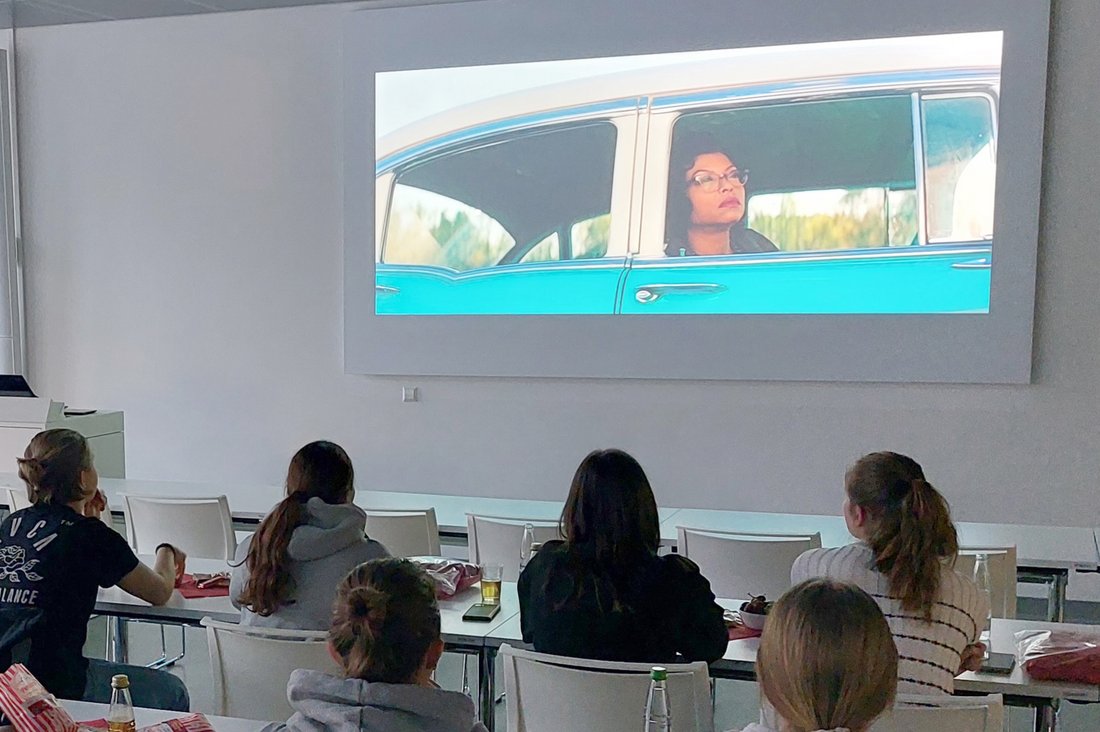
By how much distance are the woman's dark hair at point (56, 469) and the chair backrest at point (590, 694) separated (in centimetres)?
126

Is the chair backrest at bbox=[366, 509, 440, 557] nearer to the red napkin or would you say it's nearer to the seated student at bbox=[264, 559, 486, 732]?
the red napkin

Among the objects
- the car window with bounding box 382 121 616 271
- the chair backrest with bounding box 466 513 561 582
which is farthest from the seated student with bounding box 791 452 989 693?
the car window with bounding box 382 121 616 271

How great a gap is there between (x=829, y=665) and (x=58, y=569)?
78.6 inches

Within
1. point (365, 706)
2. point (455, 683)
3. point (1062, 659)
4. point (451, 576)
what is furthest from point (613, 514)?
point (455, 683)

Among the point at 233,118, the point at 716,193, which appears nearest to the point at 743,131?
the point at 716,193

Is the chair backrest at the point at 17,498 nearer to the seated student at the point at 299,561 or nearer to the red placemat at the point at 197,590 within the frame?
the red placemat at the point at 197,590

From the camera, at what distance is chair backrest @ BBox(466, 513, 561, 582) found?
378 cm

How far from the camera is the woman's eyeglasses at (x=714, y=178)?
584 centimetres

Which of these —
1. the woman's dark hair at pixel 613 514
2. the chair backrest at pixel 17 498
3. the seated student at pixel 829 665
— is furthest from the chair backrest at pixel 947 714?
the chair backrest at pixel 17 498

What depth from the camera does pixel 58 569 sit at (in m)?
2.68

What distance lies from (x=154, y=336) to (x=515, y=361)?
8.27 ft

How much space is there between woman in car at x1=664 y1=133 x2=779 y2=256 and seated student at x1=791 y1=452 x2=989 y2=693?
344 centimetres

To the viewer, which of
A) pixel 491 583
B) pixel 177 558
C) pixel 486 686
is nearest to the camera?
pixel 486 686

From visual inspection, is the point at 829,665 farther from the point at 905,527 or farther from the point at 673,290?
the point at 673,290
